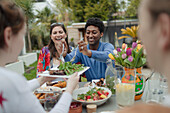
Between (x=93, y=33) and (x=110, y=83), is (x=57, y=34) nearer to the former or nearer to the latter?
(x=93, y=33)

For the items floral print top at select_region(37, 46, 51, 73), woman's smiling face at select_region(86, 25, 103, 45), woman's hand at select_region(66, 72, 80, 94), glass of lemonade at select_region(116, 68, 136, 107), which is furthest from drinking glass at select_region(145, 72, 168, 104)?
floral print top at select_region(37, 46, 51, 73)

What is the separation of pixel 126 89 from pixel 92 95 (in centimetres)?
36

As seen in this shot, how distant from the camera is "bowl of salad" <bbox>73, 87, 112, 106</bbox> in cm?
144

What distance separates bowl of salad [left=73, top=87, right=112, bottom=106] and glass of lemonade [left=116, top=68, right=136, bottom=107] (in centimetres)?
14

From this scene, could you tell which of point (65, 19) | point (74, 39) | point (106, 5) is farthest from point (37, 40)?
point (106, 5)

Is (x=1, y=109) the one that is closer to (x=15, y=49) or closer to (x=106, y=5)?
(x=15, y=49)

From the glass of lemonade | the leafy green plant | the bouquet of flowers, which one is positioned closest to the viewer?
the glass of lemonade

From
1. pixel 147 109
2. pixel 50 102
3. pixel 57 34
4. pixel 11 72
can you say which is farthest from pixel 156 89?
pixel 57 34

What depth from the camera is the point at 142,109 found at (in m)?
0.43

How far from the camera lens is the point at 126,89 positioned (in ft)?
4.61

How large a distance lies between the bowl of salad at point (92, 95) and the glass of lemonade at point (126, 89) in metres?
0.14

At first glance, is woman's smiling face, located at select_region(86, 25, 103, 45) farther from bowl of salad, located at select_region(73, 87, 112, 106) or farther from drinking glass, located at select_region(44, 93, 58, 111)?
drinking glass, located at select_region(44, 93, 58, 111)

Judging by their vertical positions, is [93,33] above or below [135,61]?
above

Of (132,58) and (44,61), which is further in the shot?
(44,61)
